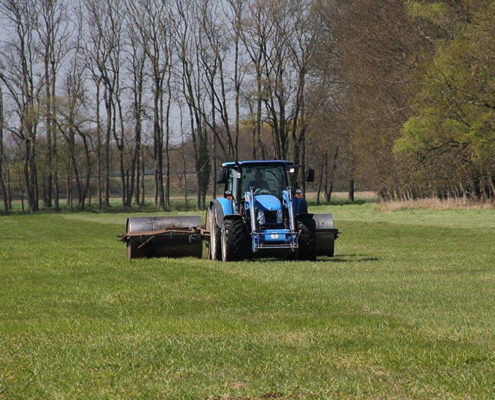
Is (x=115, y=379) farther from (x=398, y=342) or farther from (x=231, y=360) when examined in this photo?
(x=398, y=342)

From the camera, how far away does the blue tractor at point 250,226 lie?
21250 millimetres

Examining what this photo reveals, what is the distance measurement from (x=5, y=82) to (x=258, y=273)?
6699cm

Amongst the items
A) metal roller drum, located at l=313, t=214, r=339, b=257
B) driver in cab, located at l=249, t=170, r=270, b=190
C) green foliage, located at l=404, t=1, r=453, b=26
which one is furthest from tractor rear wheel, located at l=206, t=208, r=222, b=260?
green foliage, located at l=404, t=1, r=453, b=26

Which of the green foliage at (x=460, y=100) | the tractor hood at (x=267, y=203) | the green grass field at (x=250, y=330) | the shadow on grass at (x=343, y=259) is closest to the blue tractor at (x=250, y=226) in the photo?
the tractor hood at (x=267, y=203)

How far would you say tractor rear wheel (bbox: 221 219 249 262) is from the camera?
2128cm

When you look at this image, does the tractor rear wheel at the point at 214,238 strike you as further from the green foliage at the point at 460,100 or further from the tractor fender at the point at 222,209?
the green foliage at the point at 460,100

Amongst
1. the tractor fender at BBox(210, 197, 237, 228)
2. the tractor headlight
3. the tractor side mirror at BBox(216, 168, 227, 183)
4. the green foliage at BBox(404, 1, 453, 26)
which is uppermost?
the green foliage at BBox(404, 1, 453, 26)

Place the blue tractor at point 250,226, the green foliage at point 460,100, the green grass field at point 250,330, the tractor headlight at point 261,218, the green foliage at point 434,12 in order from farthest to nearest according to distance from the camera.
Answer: the green foliage at point 434,12 → the green foliage at point 460,100 → the tractor headlight at point 261,218 → the blue tractor at point 250,226 → the green grass field at point 250,330

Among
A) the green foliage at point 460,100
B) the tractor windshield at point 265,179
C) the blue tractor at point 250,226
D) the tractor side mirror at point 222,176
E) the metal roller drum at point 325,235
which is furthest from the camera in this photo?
the green foliage at point 460,100

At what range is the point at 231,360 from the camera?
8617mm

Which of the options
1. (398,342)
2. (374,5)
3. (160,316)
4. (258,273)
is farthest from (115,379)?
(374,5)

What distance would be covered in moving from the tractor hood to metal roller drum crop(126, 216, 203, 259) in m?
2.69

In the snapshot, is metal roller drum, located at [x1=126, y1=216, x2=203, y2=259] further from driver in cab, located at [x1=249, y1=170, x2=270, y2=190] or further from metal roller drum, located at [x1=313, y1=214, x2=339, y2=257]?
metal roller drum, located at [x1=313, y1=214, x2=339, y2=257]

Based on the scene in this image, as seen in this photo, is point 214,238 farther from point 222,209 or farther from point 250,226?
point 250,226
